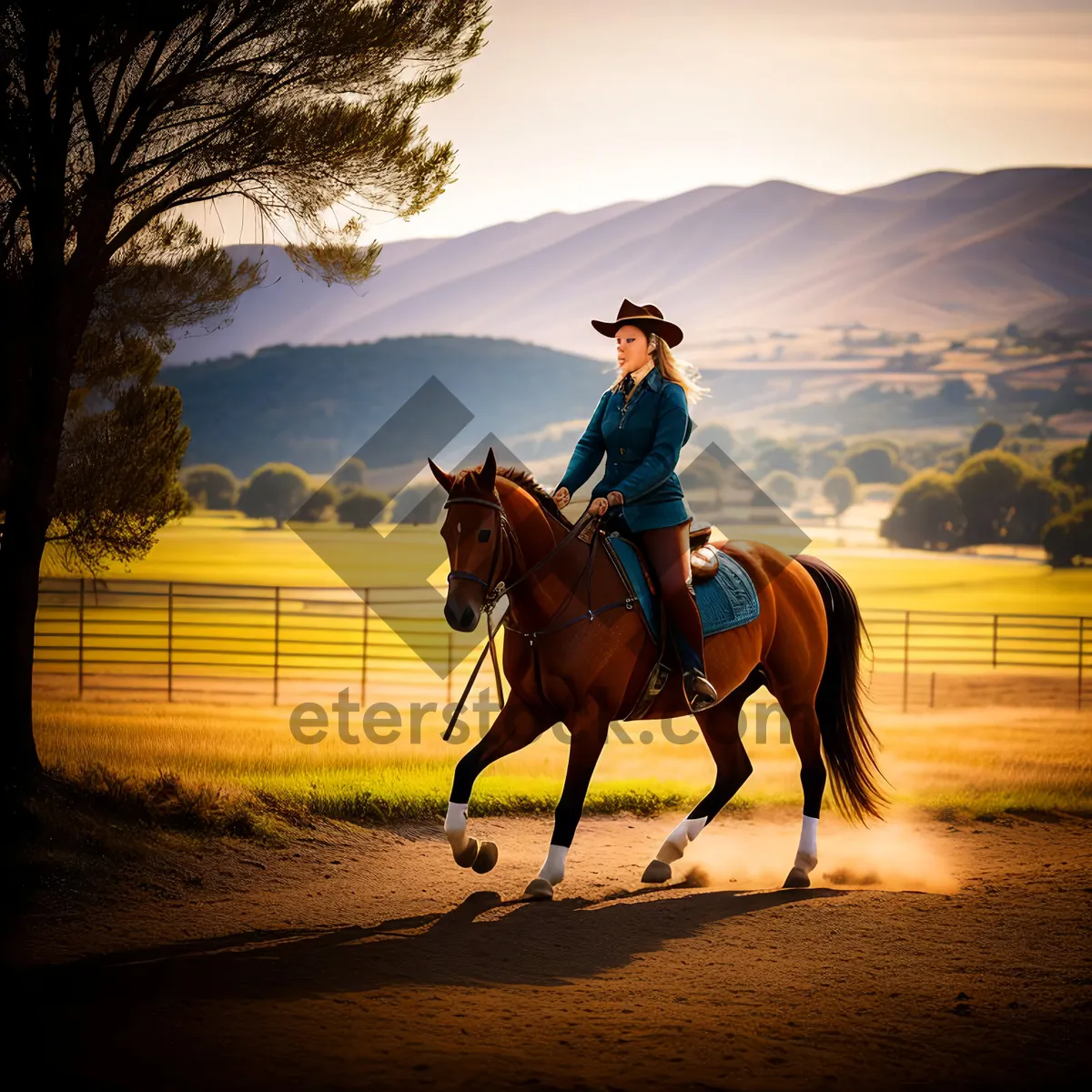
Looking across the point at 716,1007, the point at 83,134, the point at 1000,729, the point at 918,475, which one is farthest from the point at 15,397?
the point at 918,475

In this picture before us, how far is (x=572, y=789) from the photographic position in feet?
22.2

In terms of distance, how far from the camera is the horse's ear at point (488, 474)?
6.03 metres

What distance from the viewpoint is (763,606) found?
8.08 metres

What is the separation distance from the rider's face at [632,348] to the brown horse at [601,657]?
1.03m

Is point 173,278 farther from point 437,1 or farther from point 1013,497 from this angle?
point 1013,497

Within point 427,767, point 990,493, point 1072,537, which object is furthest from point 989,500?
point 427,767

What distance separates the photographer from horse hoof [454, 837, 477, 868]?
6.80 meters

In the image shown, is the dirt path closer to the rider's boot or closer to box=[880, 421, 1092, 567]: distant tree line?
the rider's boot

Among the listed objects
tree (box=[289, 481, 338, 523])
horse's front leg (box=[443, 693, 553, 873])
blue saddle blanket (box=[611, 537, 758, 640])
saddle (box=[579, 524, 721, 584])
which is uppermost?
tree (box=[289, 481, 338, 523])

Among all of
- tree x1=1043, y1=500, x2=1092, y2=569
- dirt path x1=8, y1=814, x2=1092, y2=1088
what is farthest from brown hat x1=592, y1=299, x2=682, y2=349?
tree x1=1043, y1=500, x2=1092, y2=569

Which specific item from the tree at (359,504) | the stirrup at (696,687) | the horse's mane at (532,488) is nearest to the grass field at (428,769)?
the stirrup at (696,687)

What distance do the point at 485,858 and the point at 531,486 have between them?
2.28 m

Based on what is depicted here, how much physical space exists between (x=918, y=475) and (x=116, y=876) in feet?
193

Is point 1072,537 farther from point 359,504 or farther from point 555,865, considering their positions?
point 555,865
